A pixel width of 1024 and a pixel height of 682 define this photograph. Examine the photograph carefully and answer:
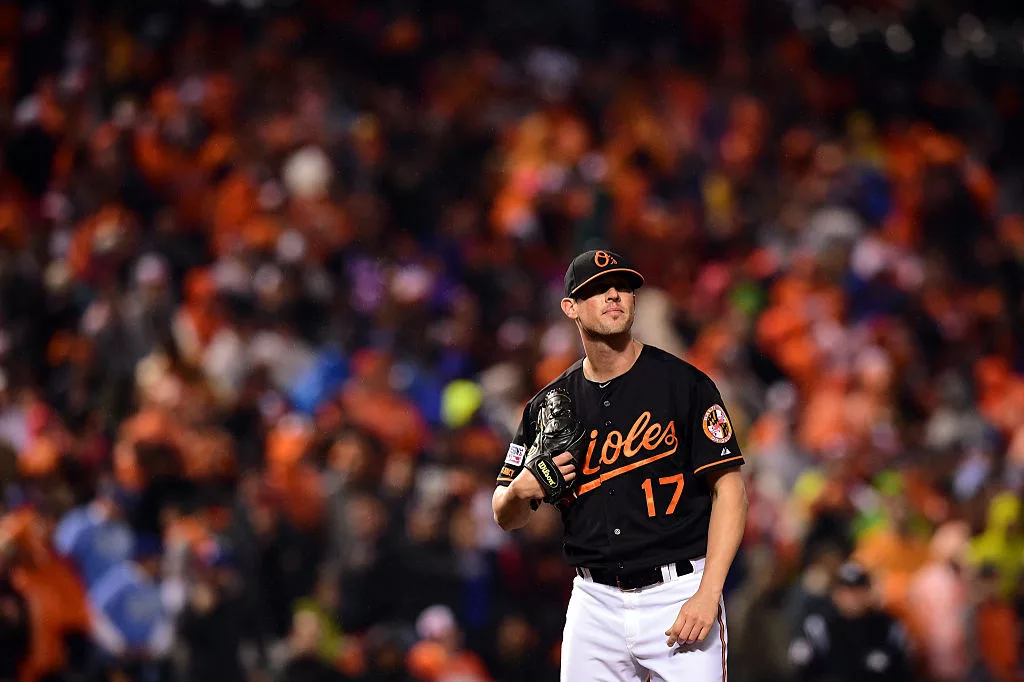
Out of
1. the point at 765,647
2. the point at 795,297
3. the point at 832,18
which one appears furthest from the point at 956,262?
the point at 765,647

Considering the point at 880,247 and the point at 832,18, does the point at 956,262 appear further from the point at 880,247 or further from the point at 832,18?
the point at 832,18

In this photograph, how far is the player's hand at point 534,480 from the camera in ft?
13.2

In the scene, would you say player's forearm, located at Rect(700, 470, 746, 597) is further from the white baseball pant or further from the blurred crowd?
the blurred crowd

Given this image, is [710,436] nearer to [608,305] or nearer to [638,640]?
[608,305]

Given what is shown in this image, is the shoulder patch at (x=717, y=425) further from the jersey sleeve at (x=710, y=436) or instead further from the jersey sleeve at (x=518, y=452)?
the jersey sleeve at (x=518, y=452)

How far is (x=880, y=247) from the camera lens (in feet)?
36.1

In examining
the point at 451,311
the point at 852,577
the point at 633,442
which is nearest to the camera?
A: the point at 633,442

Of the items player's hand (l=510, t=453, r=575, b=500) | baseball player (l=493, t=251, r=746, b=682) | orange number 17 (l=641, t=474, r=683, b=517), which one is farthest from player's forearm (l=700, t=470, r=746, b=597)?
player's hand (l=510, t=453, r=575, b=500)

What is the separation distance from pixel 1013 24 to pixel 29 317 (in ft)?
35.4

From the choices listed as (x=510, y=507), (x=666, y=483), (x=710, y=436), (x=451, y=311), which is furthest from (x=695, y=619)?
(x=451, y=311)

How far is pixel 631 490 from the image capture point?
13.6 ft

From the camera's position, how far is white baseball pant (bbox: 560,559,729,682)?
4.07 m

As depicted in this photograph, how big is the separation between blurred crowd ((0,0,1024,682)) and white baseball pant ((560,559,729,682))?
3284 millimetres

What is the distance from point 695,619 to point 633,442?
578mm
